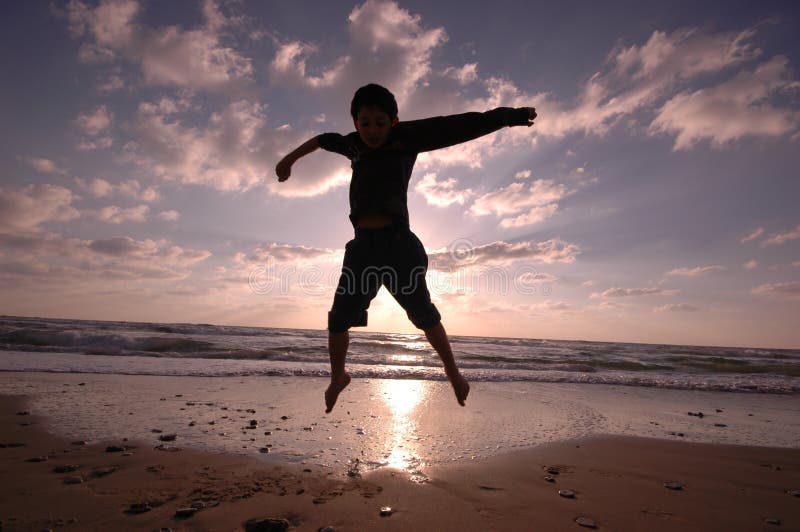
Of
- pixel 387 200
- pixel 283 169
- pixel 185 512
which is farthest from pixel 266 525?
pixel 283 169

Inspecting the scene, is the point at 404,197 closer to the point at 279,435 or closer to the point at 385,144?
the point at 385,144

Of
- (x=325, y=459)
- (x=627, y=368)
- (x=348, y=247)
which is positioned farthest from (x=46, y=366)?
(x=627, y=368)

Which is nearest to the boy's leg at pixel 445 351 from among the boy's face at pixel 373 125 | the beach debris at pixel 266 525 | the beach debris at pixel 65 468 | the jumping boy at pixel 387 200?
the jumping boy at pixel 387 200

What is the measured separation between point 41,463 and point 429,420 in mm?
4711

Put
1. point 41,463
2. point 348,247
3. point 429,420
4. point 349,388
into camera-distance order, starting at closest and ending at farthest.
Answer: point 348,247, point 41,463, point 429,420, point 349,388

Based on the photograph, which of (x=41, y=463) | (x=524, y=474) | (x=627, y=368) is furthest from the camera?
(x=627, y=368)

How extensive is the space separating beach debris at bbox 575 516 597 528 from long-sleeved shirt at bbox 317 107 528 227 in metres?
Result: 2.79

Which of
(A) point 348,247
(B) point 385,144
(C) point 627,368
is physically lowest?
(C) point 627,368

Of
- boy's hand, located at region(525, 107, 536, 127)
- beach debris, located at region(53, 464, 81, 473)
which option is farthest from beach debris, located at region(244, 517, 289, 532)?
boy's hand, located at region(525, 107, 536, 127)

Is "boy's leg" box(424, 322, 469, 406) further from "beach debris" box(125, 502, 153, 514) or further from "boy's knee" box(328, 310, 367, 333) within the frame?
"beach debris" box(125, 502, 153, 514)

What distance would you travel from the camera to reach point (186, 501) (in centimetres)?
342

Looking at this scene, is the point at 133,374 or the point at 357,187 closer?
the point at 357,187

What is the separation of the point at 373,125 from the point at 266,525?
3034 millimetres

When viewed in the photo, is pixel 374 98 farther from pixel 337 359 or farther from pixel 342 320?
pixel 337 359
